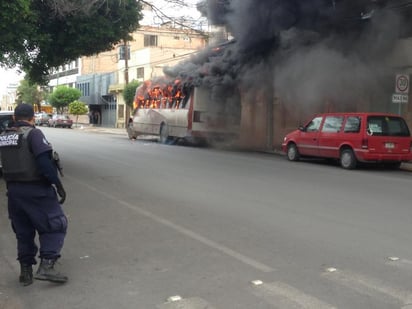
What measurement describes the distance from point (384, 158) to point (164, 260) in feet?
33.4

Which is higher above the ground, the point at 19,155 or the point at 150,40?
the point at 150,40

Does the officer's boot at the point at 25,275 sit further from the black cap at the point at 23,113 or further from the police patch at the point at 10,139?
the black cap at the point at 23,113

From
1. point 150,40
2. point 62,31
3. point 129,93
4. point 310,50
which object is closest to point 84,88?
point 150,40

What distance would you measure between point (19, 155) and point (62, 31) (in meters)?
8.72

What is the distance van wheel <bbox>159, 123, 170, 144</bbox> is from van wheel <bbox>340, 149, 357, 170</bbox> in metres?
11.6

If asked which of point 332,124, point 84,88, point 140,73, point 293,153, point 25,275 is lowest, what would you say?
point 25,275

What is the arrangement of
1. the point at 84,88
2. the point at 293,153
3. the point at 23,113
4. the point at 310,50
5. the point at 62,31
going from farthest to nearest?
the point at 84,88, the point at 310,50, the point at 293,153, the point at 62,31, the point at 23,113

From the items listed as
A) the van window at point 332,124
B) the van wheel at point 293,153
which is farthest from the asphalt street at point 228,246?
the van wheel at point 293,153

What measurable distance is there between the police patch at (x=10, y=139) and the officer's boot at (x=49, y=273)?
108cm

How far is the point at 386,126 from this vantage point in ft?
47.7

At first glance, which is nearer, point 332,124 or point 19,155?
point 19,155

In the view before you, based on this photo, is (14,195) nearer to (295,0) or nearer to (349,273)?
(349,273)

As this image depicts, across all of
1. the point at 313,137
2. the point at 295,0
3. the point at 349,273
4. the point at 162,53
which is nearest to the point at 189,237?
the point at 349,273

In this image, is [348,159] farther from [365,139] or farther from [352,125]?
[352,125]
